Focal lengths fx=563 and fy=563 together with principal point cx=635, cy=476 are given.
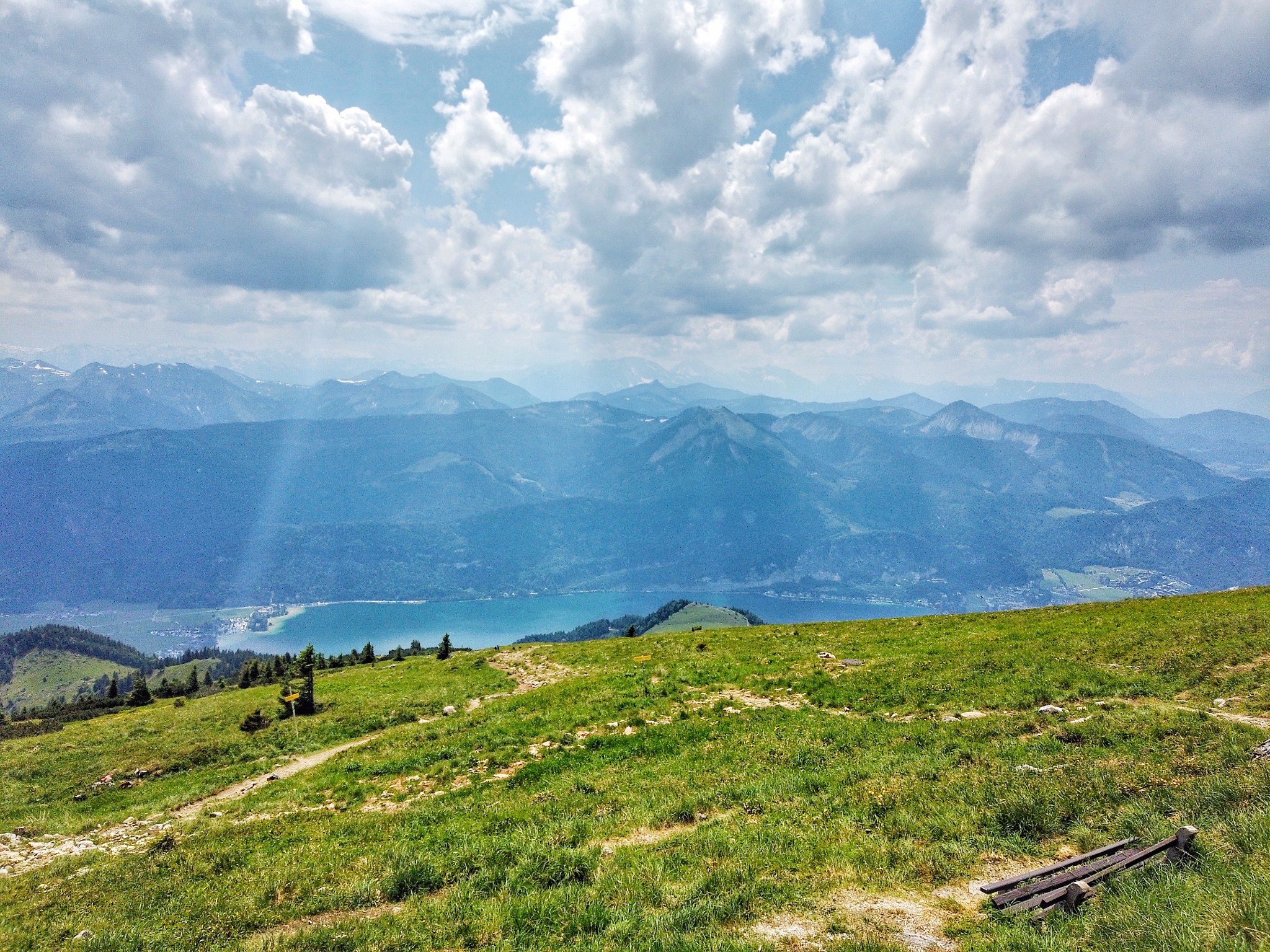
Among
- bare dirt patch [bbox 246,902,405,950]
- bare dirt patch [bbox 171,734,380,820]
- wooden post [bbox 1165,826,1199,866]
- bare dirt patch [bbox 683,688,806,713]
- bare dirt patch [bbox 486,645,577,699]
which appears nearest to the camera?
wooden post [bbox 1165,826,1199,866]

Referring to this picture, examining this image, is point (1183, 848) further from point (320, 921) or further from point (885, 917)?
point (320, 921)

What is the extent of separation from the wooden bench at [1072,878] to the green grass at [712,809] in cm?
25

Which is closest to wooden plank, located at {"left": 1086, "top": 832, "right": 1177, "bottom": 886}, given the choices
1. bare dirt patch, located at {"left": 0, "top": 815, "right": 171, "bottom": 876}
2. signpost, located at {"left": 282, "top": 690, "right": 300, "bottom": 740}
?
bare dirt patch, located at {"left": 0, "top": 815, "right": 171, "bottom": 876}

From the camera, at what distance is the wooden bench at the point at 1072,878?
7680 mm

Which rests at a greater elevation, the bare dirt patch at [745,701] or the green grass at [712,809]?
the green grass at [712,809]

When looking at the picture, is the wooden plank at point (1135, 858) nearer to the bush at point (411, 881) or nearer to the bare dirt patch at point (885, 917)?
the bare dirt patch at point (885, 917)

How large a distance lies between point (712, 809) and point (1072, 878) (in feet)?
23.3

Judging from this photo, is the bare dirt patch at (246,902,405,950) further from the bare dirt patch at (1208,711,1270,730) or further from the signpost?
the bare dirt patch at (1208,711,1270,730)

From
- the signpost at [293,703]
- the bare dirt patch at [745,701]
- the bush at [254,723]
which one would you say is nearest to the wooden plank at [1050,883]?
the bare dirt patch at [745,701]

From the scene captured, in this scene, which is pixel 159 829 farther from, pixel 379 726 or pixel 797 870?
pixel 797 870

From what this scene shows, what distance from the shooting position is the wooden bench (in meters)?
7.68

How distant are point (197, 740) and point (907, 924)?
3137cm

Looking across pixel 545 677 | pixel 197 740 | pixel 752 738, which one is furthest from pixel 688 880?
pixel 197 740

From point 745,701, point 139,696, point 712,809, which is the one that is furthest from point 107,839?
point 139,696
